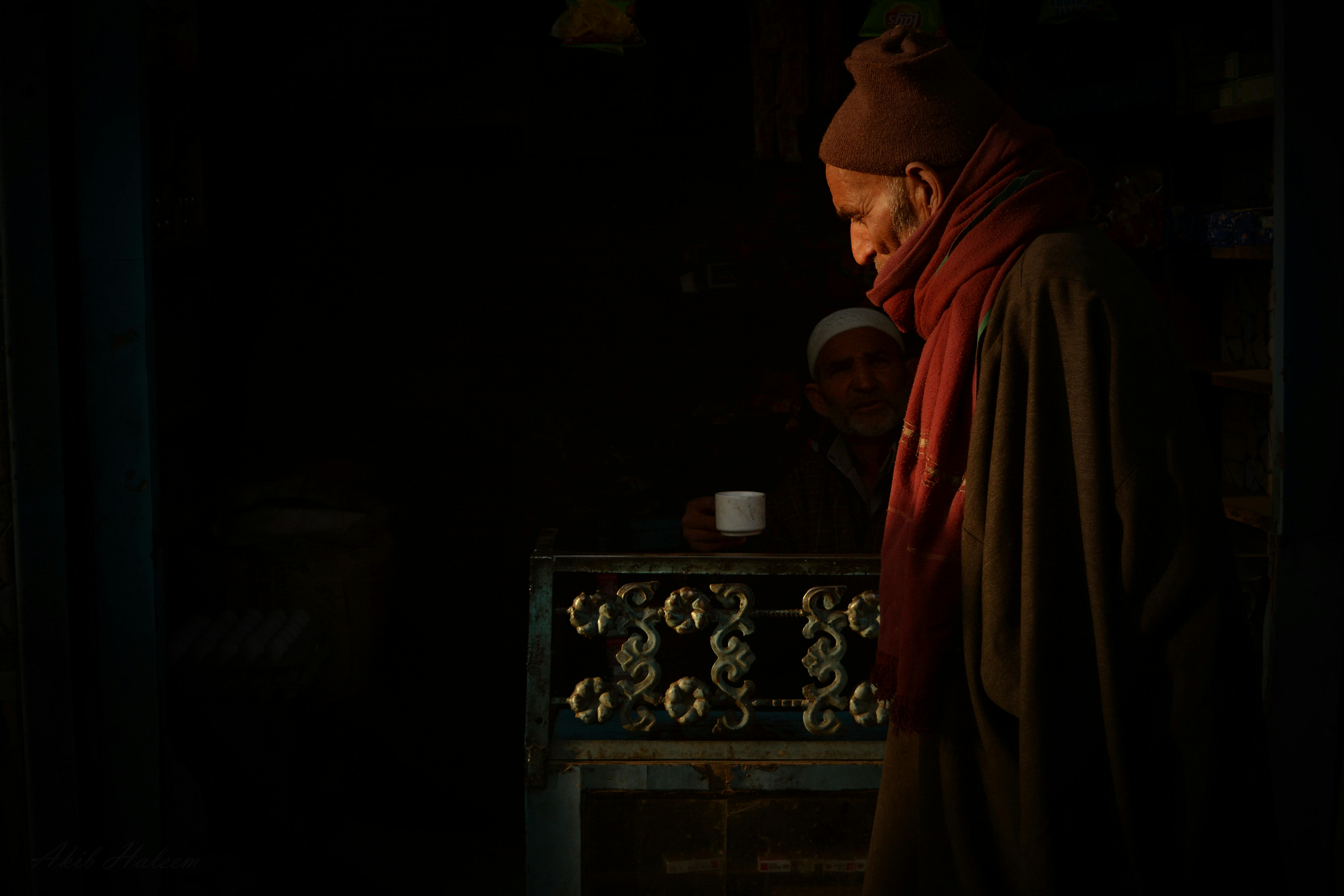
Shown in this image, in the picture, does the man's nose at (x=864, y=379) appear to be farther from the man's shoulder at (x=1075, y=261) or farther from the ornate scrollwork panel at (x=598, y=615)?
the man's shoulder at (x=1075, y=261)

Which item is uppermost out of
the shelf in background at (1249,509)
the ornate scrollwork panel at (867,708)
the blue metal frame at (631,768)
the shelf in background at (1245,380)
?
the shelf in background at (1245,380)

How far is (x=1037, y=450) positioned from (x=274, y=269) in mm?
3446

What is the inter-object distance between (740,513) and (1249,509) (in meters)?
1.43

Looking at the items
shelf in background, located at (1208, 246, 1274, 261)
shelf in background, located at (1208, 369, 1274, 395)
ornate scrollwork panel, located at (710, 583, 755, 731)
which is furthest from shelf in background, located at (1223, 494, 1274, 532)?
ornate scrollwork panel, located at (710, 583, 755, 731)

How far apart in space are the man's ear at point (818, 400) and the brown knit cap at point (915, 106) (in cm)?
182

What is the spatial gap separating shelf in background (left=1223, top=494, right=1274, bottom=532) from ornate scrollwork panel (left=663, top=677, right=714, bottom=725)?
1431 mm

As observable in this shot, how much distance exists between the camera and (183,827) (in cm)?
239

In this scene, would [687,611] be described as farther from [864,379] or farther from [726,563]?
[864,379]

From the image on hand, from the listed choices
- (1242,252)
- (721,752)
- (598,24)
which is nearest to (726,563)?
(721,752)

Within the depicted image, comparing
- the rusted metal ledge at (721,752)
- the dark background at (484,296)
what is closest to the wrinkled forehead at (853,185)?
the rusted metal ledge at (721,752)

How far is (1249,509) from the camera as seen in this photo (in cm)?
275

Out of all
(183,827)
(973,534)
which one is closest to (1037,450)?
(973,534)

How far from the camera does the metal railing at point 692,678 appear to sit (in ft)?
6.94

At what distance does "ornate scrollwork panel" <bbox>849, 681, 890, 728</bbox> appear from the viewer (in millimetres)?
2123
